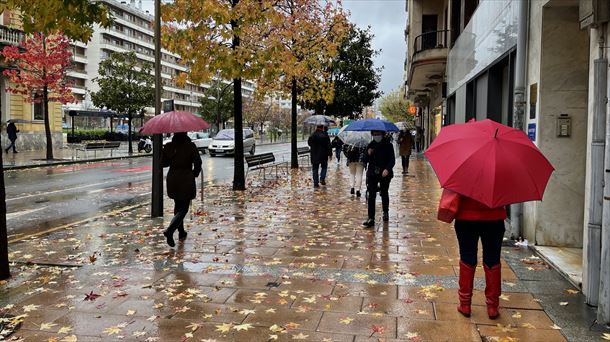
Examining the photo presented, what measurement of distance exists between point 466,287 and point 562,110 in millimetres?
3640

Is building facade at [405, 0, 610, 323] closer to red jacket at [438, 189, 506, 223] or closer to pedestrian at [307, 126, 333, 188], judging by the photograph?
red jacket at [438, 189, 506, 223]

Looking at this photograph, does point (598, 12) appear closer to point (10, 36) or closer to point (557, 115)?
point (557, 115)

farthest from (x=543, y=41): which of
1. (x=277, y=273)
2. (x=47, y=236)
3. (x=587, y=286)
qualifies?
(x=47, y=236)

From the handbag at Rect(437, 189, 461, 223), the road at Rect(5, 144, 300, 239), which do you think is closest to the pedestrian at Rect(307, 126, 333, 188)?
the road at Rect(5, 144, 300, 239)

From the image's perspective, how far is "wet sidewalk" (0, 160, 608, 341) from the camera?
443 cm

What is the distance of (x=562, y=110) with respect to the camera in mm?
7145

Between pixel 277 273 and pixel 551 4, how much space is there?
5020 millimetres

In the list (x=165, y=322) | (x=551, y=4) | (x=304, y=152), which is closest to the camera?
(x=165, y=322)

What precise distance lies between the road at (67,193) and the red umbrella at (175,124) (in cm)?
306

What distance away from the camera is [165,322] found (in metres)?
4.60

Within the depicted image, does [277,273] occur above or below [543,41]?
below

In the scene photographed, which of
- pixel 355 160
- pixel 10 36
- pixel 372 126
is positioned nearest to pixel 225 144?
pixel 10 36

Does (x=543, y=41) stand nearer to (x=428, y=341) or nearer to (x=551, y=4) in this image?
(x=551, y=4)

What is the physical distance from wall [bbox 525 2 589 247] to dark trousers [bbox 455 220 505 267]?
2.99 m
